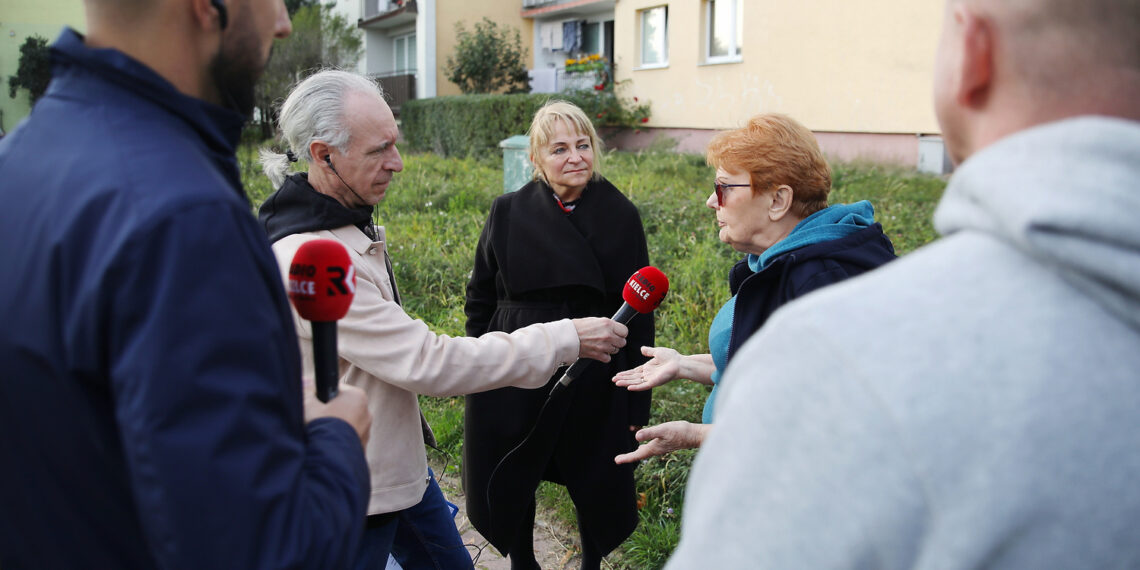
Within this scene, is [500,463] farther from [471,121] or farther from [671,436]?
[471,121]

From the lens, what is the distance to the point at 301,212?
242cm

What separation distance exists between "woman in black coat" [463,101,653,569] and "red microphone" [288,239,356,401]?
1.90 meters

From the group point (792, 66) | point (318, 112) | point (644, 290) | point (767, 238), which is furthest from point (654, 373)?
point (792, 66)

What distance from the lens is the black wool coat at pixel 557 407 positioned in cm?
342

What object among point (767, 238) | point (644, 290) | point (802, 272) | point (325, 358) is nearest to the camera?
point (325, 358)

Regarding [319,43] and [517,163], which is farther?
[319,43]

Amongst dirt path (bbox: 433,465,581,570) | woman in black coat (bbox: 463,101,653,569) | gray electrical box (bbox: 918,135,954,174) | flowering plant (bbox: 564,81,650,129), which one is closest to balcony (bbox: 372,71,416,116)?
flowering plant (bbox: 564,81,650,129)

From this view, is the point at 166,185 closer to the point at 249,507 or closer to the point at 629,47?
the point at 249,507

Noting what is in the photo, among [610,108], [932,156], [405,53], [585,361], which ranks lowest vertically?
[585,361]

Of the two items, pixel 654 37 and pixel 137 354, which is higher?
pixel 654 37

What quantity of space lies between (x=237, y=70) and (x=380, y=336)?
1129mm

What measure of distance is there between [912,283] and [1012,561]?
0.93ft

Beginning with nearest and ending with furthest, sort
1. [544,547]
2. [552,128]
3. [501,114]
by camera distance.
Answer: [552,128], [544,547], [501,114]

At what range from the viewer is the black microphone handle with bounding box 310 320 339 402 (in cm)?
143
